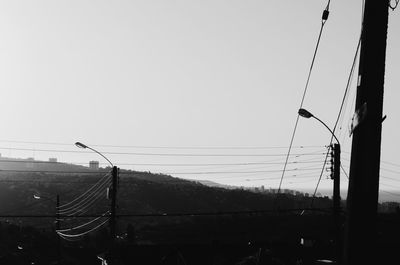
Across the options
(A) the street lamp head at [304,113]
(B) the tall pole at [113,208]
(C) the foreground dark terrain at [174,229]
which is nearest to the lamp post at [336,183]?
(A) the street lamp head at [304,113]

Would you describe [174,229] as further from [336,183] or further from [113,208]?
[336,183]

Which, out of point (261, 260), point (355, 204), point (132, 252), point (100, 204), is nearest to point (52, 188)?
point (100, 204)

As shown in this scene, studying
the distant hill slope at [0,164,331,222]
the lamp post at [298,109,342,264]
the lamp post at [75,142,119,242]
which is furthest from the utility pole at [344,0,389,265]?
the distant hill slope at [0,164,331,222]

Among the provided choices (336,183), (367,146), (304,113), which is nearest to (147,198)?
(336,183)

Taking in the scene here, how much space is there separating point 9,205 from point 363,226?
4627 inches

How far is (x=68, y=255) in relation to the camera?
55781mm

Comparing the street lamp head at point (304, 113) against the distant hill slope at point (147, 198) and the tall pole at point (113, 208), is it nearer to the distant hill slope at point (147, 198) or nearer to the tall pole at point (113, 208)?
the tall pole at point (113, 208)

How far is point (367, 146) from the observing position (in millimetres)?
4281

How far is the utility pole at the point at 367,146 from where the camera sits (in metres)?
4.20

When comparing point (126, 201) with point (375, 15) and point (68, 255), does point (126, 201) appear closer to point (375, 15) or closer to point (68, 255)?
point (68, 255)

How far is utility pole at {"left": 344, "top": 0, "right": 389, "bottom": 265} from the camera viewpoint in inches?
165

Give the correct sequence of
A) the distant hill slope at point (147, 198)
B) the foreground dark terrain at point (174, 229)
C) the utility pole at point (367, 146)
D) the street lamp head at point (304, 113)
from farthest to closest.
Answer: the distant hill slope at point (147, 198) < the foreground dark terrain at point (174, 229) < the street lamp head at point (304, 113) < the utility pole at point (367, 146)

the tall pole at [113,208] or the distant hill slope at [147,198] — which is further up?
the tall pole at [113,208]

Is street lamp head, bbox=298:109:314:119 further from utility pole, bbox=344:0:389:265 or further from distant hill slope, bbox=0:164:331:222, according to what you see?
distant hill slope, bbox=0:164:331:222
